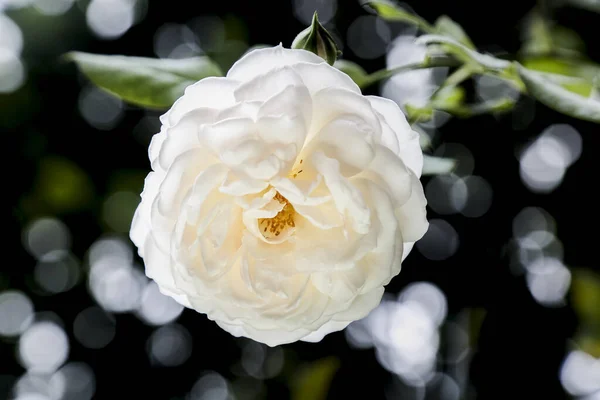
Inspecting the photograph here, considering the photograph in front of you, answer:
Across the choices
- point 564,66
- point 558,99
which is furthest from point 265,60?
point 564,66

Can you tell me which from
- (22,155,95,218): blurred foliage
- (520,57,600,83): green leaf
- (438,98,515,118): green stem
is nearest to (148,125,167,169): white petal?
(438,98,515,118): green stem

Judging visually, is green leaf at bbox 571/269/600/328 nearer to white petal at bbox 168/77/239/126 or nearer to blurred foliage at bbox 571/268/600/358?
blurred foliage at bbox 571/268/600/358

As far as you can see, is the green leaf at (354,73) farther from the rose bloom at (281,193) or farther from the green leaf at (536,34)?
the green leaf at (536,34)

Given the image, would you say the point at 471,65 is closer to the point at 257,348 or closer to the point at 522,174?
the point at 522,174

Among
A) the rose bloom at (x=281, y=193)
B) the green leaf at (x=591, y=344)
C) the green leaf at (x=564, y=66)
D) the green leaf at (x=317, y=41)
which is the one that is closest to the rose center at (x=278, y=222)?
the rose bloom at (x=281, y=193)

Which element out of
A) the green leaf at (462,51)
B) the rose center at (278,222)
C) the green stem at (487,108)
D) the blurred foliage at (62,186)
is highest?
the green leaf at (462,51)

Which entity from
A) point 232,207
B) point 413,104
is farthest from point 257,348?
point 232,207
